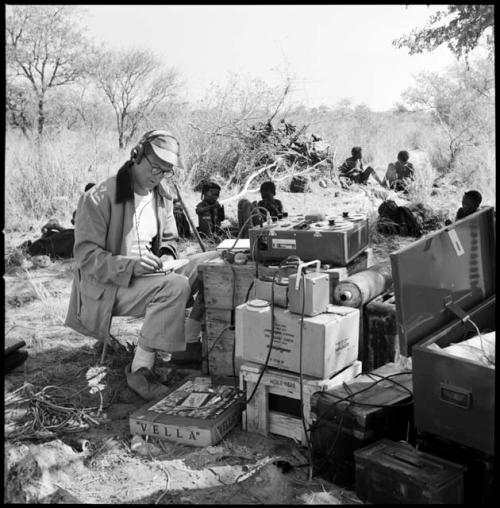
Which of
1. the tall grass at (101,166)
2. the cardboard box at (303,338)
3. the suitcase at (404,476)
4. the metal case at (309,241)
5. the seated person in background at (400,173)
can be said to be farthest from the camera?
the seated person in background at (400,173)

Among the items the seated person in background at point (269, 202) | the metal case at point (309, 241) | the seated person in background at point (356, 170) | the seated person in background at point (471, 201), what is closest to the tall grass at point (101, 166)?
the seated person in background at point (356, 170)

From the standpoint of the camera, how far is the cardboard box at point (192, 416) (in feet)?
12.0

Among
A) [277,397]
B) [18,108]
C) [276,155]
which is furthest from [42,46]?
[277,397]

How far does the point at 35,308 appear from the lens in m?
6.10

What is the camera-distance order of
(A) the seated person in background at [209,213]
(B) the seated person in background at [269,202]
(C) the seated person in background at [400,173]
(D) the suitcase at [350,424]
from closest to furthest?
1. (D) the suitcase at [350,424]
2. (B) the seated person in background at [269,202]
3. (A) the seated person in background at [209,213]
4. (C) the seated person in background at [400,173]

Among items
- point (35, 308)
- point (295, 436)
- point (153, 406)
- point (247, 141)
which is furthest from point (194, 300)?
point (247, 141)

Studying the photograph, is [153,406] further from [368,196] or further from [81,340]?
[368,196]

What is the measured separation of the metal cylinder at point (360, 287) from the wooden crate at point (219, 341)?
782 mm

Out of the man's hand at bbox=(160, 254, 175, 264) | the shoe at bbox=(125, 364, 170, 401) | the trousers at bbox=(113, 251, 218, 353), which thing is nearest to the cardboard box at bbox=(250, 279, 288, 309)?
the trousers at bbox=(113, 251, 218, 353)

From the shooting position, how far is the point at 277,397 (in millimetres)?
3738

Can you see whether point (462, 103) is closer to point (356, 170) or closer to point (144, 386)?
point (356, 170)

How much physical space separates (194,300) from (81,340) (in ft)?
3.99

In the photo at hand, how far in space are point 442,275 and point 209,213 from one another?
16.1 ft

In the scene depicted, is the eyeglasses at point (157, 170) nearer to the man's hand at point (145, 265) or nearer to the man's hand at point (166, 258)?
the man's hand at point (145, 265)
